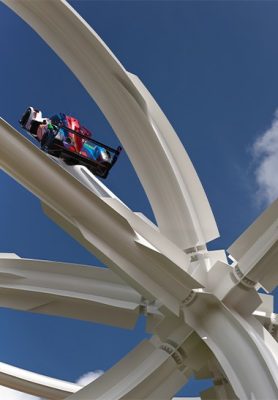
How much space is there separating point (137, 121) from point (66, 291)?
3.36 metres

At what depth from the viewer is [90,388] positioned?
26.2 ft

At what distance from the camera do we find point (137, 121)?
387 inches

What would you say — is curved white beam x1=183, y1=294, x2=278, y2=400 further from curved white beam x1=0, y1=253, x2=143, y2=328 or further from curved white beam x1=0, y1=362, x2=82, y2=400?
Result: curved white beam x1=0, y1=362, x2=82, y2=400

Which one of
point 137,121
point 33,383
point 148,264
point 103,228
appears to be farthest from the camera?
point 33,383

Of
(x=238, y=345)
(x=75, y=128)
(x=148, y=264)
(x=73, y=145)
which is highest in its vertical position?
(x=75, y=128)

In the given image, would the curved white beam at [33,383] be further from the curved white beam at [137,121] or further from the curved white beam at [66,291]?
the curved white beam at [137,121]

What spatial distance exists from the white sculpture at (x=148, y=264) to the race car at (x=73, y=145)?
2.74 feet

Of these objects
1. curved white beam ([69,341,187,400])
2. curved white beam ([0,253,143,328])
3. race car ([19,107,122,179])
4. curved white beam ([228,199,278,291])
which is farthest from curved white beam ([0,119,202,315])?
race car ([19,107,122,179])

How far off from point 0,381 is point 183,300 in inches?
281

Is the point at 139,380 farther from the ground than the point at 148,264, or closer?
closer

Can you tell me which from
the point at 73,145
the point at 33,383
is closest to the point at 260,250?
the point at 73,145

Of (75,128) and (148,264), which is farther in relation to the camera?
(75,128)

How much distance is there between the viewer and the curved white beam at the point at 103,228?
7.37m

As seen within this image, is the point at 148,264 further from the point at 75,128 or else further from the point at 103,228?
the point at 75,128
